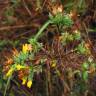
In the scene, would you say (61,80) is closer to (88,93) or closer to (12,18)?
(88,93)

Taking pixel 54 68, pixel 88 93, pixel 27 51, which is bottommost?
pixel 88 93

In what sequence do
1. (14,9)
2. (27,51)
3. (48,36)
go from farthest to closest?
(14,9) < (48,36) < (27,51)

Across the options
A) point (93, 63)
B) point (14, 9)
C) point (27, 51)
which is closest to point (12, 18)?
point (14, 9)

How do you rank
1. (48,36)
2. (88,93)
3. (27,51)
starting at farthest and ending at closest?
(48,36)
(88,93)
(27,51)

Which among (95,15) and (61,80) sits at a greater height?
(95,15)

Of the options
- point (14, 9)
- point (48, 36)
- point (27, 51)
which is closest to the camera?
point (27, 51)

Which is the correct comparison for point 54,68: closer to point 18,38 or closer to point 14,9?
point 18,38

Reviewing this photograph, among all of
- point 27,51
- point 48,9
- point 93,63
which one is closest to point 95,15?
point 48,9

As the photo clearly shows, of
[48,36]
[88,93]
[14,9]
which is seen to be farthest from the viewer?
[14,9]

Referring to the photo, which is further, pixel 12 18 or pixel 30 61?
pixel 12 18
